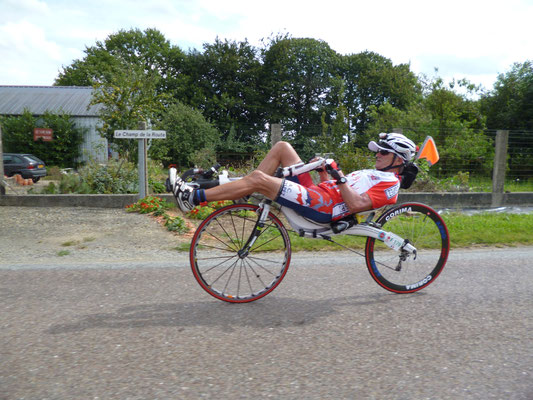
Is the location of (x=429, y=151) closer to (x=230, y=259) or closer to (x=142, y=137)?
(x=230, y=259)

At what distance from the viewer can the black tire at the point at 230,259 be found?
3561 millimetres

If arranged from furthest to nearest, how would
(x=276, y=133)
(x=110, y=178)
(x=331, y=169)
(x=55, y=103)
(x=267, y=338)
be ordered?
(x=55, y=103) → (x=110, y=178) → (x=276, y=133) → (x=331, y=169) → (x=267, y=338)

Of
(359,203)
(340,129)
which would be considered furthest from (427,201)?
(359,203)

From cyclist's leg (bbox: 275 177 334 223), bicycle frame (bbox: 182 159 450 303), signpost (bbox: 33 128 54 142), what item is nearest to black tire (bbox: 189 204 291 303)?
bicycle frame (bbox: 182 159 450 303)

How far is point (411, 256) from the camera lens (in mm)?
3920

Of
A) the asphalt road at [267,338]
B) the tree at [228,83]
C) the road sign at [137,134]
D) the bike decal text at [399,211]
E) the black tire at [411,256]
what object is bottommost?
the asphalt road at [267,338]

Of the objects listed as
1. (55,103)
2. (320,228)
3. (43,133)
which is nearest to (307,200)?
(320,228)

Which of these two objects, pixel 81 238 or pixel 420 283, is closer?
pixel 420 283

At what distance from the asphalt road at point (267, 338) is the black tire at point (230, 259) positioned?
0.50ft

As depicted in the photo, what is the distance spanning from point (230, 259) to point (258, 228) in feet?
2.03

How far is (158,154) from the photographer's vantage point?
20.2 metres

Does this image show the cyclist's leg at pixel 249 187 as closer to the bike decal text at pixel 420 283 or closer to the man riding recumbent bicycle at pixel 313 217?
the man riding recumbent bicycle at pixel 313 217

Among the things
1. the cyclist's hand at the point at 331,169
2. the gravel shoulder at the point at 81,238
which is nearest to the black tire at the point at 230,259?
the cyclist's hand at the point at 331,169

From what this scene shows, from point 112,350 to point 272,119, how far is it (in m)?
37.9
